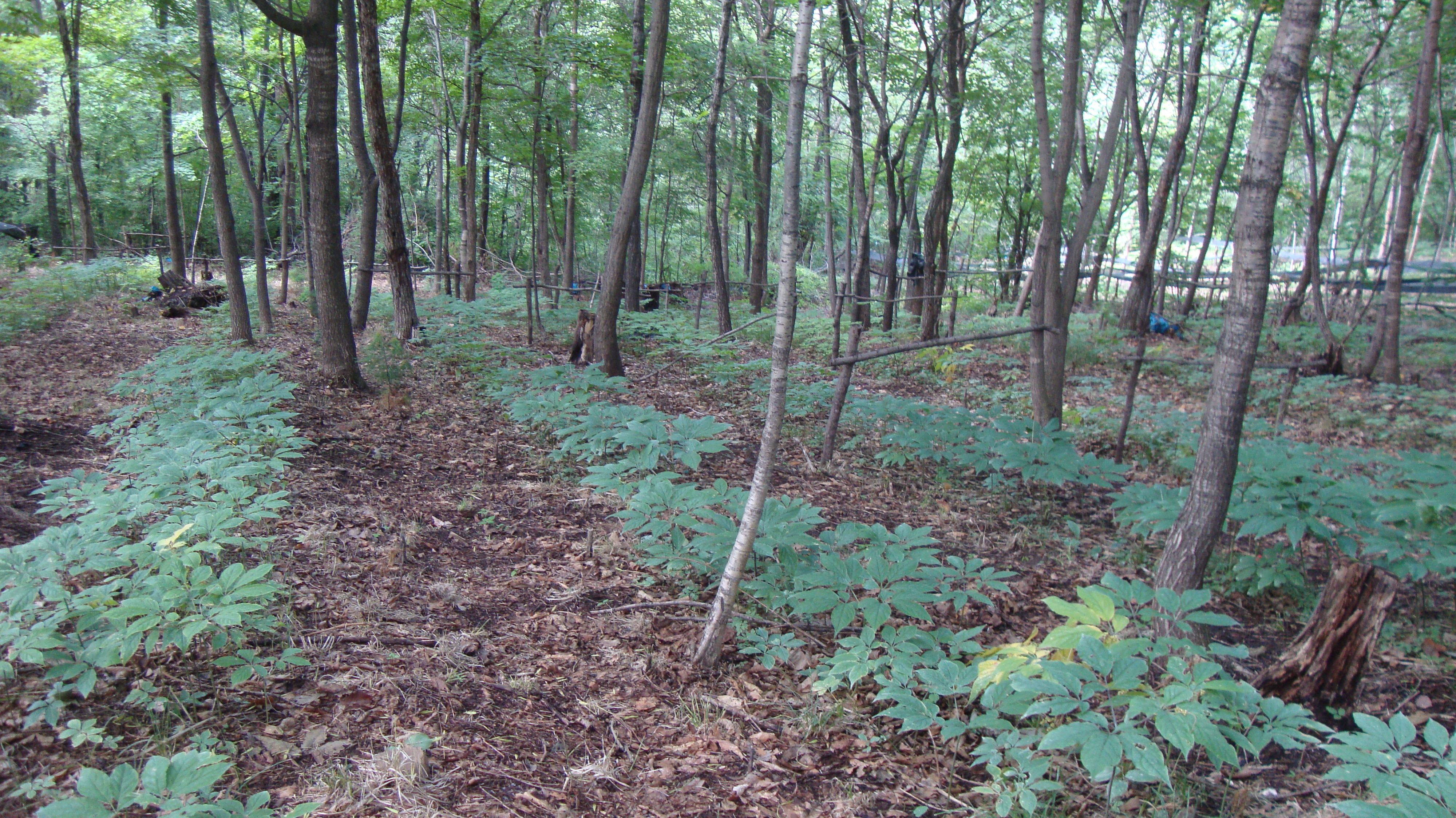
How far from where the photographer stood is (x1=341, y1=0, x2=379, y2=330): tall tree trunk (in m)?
8.77

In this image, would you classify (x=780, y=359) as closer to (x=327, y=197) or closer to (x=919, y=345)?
(x=919, y=345)

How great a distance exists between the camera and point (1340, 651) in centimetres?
291

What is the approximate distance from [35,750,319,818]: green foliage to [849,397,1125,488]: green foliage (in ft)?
13.6

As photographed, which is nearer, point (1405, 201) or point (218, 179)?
point (218, 179)

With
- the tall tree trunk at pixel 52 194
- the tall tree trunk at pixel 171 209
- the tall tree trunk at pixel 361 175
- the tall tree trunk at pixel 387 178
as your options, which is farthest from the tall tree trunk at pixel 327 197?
the tall tree trunk at pixel 52 194

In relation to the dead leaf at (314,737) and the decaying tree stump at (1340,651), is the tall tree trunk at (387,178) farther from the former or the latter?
the decaying tree stump at (1340,651)

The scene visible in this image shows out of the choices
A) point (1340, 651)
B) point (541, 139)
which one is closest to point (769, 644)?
point (1340, 651)

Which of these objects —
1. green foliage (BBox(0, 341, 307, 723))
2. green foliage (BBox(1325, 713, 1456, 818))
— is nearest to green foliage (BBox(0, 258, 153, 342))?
green foliage (BBox(0, 341, 307, 723))

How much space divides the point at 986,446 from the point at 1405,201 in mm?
8015

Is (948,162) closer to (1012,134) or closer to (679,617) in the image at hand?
(1012,134)

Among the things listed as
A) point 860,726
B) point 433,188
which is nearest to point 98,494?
point 860,726

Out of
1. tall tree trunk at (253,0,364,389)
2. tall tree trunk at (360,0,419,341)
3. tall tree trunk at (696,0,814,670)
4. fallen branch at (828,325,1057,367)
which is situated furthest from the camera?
tall tree trunk at (360,0,419,341)

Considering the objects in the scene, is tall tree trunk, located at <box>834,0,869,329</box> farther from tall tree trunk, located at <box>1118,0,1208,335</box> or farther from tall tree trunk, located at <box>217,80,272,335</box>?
tall tree trunk, located at <box>217,80,272,335</box>

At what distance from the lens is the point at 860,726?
2799mm
